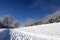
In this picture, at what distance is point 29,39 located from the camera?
311 inches

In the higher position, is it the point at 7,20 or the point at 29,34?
the point at 7,20

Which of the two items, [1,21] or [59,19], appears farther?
[1,21]

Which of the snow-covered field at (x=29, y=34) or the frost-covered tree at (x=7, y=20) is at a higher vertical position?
the frost-covered tree at (x=7, y=20)

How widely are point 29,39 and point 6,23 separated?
52583 millimetres

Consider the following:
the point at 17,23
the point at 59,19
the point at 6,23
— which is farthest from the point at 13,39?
the point at 17,23

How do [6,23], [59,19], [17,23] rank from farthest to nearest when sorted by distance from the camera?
[17,23] → [6,23] → [59,19]

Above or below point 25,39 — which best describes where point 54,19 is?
above

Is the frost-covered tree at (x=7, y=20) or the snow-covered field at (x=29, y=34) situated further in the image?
the frost-covered tree at (x=7, y=20)

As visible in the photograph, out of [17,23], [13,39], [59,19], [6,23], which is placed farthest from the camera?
[17,23]

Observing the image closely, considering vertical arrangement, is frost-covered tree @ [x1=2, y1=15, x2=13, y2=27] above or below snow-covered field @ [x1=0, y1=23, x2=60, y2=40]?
above

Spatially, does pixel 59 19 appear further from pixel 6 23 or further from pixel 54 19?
pixel 6 23

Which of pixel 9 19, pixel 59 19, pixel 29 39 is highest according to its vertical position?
pixel 9 19

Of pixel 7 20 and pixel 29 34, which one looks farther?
pixel 7 20

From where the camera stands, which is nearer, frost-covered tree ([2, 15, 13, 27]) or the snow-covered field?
the snow-covered field
